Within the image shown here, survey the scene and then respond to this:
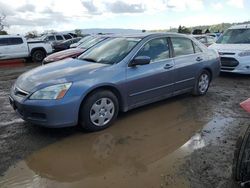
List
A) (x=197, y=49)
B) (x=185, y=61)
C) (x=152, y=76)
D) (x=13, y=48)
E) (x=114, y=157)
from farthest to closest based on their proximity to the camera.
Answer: (x=13, y=48) → (x=197, y=49) → (x=185, y=61) → (x=152, y=76) → (x=114, y=157)

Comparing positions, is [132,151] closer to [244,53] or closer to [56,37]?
[244,53]

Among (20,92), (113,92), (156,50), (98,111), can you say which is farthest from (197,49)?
(20,92)

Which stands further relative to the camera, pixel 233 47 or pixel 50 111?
pixel 233 47

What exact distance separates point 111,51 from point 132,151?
7.37ft

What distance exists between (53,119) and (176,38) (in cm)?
333

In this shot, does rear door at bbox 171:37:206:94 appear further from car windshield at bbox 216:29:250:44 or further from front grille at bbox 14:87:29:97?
car windshield at bbox 216:29:250:44

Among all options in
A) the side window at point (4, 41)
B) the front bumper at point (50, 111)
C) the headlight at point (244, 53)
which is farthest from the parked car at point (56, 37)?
the front bumper at point (50, 111)

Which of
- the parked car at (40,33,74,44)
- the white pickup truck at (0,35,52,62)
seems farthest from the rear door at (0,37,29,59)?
the parked car at (40,33,74,44)

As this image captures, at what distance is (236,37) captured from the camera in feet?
36.0

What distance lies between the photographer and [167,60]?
619cm

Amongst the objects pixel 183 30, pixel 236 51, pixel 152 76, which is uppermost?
pixel 152 76

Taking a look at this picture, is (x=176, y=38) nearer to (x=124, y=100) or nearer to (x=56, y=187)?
(x=124, y=100)

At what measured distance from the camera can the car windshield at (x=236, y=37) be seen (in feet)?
35.0

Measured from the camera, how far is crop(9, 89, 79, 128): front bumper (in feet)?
15.0
